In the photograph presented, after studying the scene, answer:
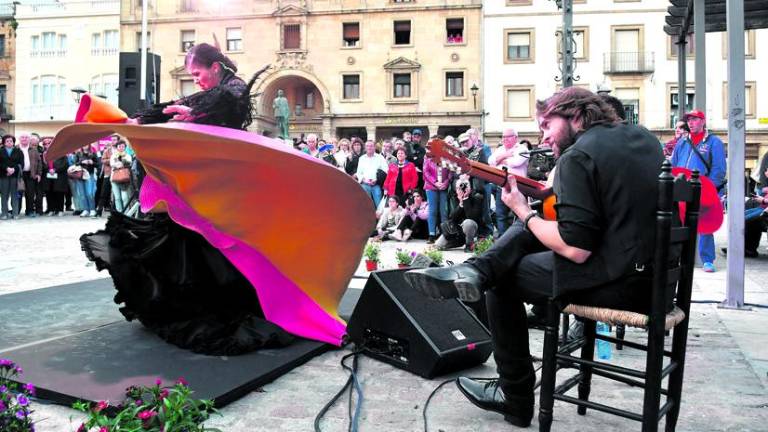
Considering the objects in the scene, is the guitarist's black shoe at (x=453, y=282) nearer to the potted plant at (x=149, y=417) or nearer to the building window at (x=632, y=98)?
the potted plant at (x=149, y=417)

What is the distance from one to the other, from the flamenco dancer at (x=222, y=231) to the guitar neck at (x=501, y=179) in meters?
1.26

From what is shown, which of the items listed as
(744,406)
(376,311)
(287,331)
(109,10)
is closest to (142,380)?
(287,331)

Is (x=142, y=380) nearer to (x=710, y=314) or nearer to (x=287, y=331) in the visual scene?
(x=287, y=331)

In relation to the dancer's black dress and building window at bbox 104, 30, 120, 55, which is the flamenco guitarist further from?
building window at bbox 104, 30, 120, 55

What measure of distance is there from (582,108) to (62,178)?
16.2 meters

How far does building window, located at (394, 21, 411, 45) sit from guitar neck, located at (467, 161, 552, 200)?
32.9 meters

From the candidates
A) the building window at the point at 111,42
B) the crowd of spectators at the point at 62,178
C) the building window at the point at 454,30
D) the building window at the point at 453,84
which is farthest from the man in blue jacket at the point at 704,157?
the building window at the point at 111,42

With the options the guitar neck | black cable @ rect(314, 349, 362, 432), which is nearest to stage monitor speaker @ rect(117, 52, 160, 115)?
black cable @ rect(314, 349, 362, 432)

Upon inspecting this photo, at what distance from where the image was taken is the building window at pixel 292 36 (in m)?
35.5

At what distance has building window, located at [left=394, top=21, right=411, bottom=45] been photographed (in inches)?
1373

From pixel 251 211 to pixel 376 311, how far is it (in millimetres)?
981

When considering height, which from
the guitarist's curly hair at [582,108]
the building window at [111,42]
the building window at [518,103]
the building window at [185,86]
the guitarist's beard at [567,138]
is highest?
the building window at [111,42]

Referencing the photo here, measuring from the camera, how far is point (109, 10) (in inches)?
1577

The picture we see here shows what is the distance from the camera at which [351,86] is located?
35.3m
